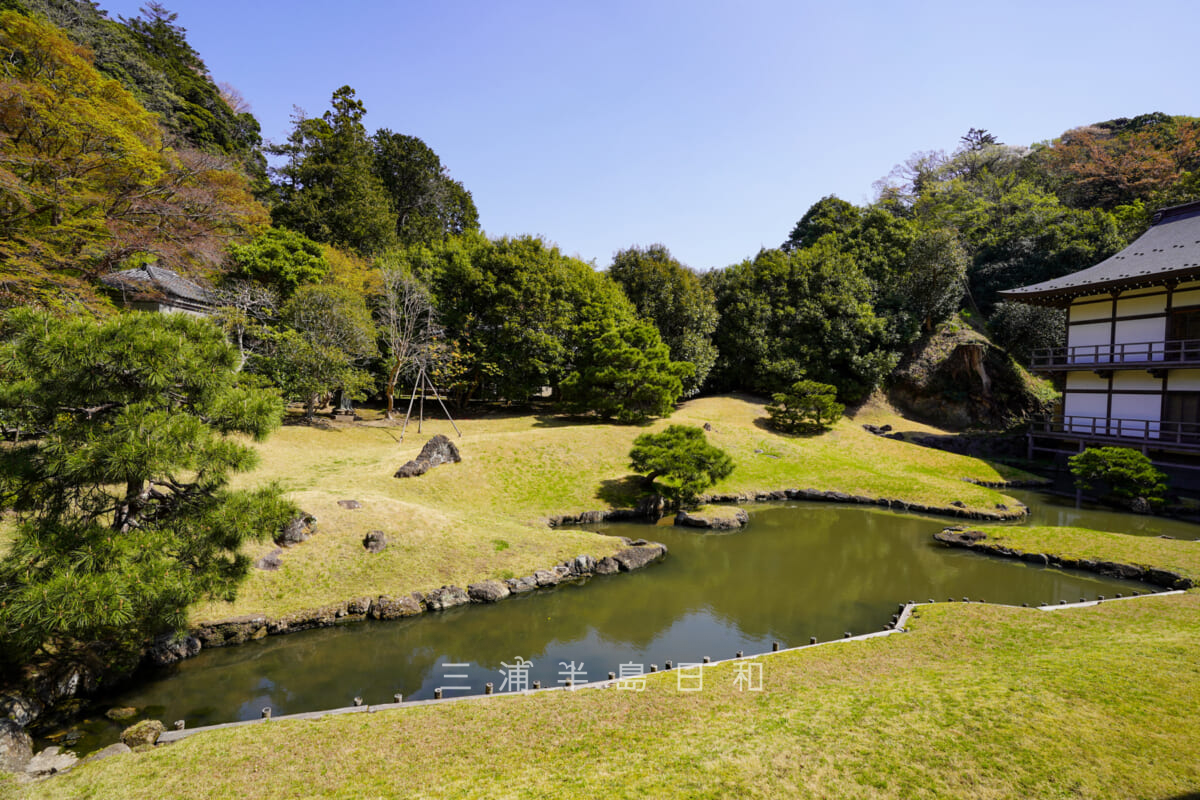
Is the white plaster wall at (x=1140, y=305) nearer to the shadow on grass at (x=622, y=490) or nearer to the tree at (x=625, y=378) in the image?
the tree at (x=625, y=378)

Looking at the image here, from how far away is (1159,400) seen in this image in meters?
19.3

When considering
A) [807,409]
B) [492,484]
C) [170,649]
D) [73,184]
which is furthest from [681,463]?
[73,184]

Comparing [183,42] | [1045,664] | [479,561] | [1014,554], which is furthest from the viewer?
[183,42]

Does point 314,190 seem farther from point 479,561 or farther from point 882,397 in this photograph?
point 882,397

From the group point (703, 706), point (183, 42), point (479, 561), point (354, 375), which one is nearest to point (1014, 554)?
point (703, 706)

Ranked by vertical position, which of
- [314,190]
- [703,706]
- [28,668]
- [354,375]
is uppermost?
[314,190]

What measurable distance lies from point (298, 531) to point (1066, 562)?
703 inches

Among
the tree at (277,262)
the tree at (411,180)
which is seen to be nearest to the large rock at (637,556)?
the tree at (277,262)

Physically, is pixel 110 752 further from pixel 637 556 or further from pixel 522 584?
pixel 637 556

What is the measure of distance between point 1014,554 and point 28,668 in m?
19.2

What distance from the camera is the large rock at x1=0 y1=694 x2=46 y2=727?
20.7 ft

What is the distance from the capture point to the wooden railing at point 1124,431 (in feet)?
60.0

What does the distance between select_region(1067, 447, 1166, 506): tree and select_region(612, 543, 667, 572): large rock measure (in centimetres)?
1587

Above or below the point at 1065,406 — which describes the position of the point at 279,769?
below
